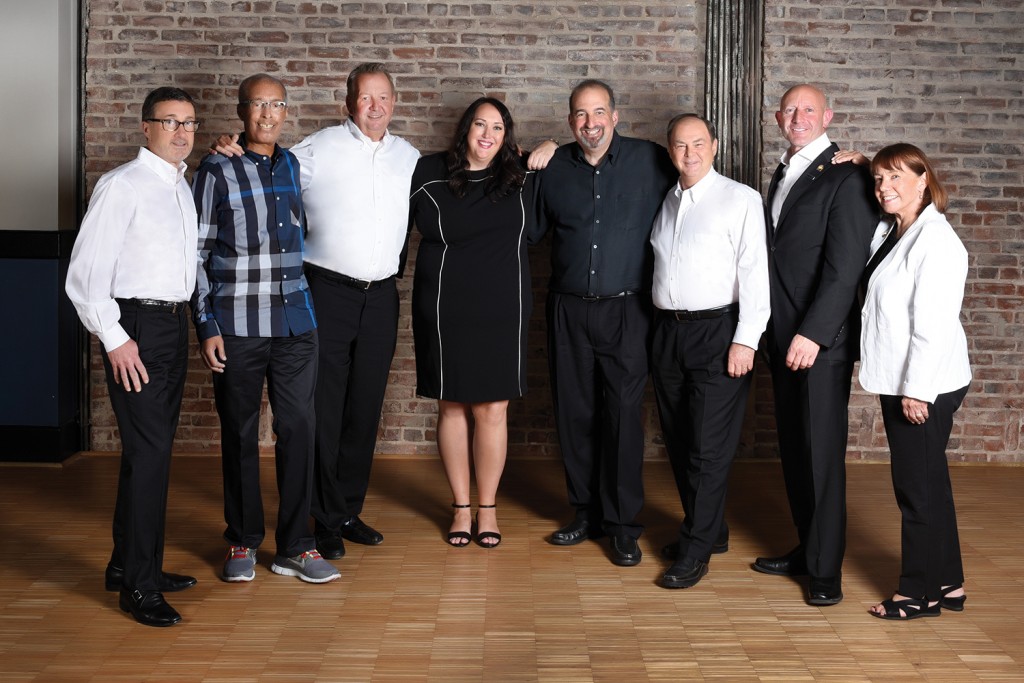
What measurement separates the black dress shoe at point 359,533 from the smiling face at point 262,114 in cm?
158

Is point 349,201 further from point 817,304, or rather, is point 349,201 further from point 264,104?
point 817,304

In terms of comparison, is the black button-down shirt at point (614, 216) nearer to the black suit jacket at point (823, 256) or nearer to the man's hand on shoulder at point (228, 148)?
the black suit jacket at point (823, 256)

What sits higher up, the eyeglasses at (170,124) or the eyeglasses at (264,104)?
the eyeglasses at (264,104)

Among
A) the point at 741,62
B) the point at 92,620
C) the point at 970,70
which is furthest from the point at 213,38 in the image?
the point at 970,70

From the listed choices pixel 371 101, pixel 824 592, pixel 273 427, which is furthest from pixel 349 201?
pixel 824 592

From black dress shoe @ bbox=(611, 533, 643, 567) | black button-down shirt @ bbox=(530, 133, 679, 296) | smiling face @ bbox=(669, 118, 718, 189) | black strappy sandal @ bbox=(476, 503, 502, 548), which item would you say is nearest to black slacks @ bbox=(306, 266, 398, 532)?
black strappy sandal @ bbox=(476, 503, 502, 548)

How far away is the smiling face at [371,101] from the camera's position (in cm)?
409

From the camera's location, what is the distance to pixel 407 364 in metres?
5.85

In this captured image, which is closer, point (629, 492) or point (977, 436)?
point (629, 492)

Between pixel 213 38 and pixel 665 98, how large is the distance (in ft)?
7.95

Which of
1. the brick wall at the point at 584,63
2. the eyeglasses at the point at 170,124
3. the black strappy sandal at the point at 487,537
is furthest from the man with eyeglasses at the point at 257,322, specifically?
the brick wall at the point at 584,63

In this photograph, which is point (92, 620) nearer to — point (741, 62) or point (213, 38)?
point (213, 38)

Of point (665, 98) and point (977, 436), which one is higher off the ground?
point (665, 98)

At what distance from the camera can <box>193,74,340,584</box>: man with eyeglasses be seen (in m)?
3.76
